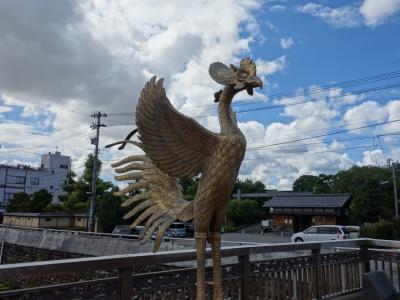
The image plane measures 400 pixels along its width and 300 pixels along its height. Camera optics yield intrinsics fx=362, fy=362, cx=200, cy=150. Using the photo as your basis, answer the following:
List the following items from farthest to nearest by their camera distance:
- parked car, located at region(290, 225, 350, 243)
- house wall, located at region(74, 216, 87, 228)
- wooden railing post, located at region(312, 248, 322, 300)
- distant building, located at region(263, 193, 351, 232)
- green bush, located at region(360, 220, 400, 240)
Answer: house wall, located at region(74, 216, 87, 228) → distant building, located at region(263, 193, 351, 232) → parked car, located at region(290, 225, 350, 243) → green bush, located at region(360, 220, 400, 240) → wooden railing post, located at region(312, 248, 322, 300)

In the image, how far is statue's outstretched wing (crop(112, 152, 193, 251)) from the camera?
2.20 meters

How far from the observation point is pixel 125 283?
2055mm

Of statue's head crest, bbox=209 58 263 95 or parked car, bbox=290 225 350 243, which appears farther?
parked car, bbox=290 225 350 243

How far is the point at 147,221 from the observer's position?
7.30 feet

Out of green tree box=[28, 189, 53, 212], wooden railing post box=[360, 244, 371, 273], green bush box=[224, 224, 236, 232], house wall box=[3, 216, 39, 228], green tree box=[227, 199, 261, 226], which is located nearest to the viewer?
wooden railing post box=[360, 244, 371, 273]

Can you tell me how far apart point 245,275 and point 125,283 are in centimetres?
101

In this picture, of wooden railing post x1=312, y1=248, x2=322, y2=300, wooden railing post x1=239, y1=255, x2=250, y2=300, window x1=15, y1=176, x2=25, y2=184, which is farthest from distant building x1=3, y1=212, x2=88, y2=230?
wooden railing post x1=239, y1=255, x2=250, y2=300

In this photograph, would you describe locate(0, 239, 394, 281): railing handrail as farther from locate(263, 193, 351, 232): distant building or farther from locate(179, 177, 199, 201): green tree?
locate(263, 193, 351, 232): distant building

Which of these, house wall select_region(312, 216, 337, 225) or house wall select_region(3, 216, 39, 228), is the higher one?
house wall select_region(312, 216, 337, 225)

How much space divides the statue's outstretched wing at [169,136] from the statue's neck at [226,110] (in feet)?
0.43

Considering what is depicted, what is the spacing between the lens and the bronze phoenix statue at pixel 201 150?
6.57 feet

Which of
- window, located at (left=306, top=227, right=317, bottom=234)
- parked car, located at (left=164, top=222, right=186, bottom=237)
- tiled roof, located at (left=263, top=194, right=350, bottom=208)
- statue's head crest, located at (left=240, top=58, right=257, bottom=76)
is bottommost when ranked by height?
parked car, located at (left=164, top=222, right=186, bottom=237)

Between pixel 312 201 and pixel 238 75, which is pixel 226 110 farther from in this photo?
pixel 312 201

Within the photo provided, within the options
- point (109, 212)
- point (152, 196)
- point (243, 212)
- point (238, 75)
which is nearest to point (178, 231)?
point (109, 212)
